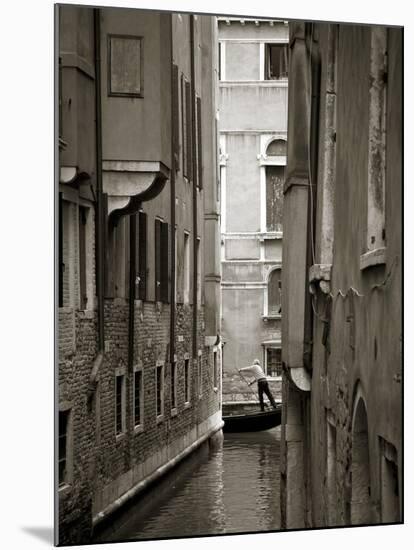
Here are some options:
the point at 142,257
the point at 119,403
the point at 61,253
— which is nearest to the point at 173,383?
the point at 119,403

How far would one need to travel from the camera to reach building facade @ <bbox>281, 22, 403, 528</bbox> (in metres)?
8.77

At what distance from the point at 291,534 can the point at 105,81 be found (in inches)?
112

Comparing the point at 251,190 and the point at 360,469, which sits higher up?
the point at 251,190

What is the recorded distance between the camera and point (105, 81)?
8445 millimetres

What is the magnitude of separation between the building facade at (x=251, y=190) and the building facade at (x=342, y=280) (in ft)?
0.28

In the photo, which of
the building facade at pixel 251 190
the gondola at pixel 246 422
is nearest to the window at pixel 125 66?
the building facade at pixel 251 190

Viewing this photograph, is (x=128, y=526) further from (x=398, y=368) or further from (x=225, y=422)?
(x=398, y=368)

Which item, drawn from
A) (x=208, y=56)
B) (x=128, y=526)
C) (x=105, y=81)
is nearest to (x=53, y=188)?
(x=105, y=81)

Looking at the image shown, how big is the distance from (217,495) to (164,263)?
1385 millimetres

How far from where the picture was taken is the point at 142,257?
8727mm

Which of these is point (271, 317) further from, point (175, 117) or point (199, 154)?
point (175, 117)

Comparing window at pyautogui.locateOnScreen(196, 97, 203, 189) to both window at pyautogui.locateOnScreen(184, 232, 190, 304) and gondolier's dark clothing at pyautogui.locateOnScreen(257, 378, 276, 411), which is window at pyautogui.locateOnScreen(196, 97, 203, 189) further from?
gondolier's dark clothing at pyautogui.locateOnScreen(257, 378, 276, 411)

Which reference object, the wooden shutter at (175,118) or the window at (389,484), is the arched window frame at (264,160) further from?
the window at (389,484)

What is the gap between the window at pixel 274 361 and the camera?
8961 mm
